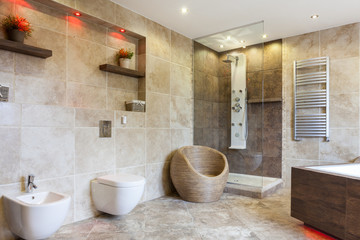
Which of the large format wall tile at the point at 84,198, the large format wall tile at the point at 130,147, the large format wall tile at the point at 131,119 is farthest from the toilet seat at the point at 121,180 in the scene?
the large format wall tile at the point at 131,119

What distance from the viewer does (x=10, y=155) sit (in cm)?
225

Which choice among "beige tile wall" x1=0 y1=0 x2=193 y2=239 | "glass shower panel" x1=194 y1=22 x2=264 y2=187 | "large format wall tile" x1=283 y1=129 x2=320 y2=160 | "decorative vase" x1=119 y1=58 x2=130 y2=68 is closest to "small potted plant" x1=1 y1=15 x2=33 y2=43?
"beige tile wall" x1=0 y1=0 x2=193 y2=239

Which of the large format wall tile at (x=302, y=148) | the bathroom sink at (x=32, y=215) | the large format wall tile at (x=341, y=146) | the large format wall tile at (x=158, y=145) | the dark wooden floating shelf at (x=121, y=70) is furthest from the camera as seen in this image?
the large format wall tile at (x=302, y=148)

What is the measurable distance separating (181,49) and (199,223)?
263cm

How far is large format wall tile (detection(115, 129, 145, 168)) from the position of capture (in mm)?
3141

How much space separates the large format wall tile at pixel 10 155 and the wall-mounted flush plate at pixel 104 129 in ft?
2.74

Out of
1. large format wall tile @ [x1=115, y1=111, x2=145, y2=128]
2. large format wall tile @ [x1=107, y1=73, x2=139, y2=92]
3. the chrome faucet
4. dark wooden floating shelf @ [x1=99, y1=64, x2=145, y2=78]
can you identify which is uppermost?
dark wooden floating shelf @ [x1=99, y1=64, x2=145, y2=78]

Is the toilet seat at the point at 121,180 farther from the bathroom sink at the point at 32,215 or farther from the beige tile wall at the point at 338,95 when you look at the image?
the beige tile wall at the point at 338,95

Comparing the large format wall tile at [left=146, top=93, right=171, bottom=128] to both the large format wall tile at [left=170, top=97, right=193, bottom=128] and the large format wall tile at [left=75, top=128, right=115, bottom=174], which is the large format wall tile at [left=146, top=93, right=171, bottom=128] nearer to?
the large format wall tile at [left=170, top=97, right=193, bottom=128]

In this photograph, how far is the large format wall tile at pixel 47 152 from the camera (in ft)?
7.69

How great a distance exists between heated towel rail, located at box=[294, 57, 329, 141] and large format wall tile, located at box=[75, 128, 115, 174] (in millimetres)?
2928

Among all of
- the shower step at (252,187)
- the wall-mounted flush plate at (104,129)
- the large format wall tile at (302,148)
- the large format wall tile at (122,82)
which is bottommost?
the shower step at (252,187)

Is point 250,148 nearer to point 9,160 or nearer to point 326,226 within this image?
point 326,226

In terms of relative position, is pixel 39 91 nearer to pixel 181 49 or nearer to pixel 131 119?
pixel 131 119
